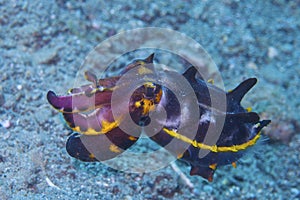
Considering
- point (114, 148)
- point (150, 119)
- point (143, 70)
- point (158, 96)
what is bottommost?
point (114, 148)


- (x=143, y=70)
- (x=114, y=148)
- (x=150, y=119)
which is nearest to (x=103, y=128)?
(x=114, y=148)

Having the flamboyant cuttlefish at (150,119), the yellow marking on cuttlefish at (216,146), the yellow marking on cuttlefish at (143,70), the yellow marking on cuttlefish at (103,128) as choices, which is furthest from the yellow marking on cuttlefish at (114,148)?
the yellow marking on cuttlefish at (143,70)

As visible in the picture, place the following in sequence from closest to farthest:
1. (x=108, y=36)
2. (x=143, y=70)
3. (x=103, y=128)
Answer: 1. (x=103, y=128)
2. (x=143, y=70)
3. (x=108, y=36)

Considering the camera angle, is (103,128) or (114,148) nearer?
(103,128)

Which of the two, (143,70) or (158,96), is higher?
(143,70)

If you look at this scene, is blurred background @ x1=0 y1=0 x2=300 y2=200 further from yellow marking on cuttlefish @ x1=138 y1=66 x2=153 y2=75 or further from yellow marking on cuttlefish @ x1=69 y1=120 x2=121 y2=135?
yellow marking on cuttlefish @ x1=138 y1=66 x2=153 y2=75

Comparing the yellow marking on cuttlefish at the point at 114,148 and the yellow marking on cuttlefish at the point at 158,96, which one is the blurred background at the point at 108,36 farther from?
the yellow marking on cuttlefish at the point at 158,96

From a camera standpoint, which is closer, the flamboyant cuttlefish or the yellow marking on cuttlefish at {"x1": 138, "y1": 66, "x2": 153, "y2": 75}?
the flamboyant cuttlefish

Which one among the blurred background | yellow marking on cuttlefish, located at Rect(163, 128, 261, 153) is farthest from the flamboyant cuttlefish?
the blurred background

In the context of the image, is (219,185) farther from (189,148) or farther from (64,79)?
(64,79)

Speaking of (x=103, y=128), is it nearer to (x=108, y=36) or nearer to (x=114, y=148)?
(x=114, y=148)

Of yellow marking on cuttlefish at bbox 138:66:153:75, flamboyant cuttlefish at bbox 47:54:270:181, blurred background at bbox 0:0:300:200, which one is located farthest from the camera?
blurred background at bbox 0:0:300:200
